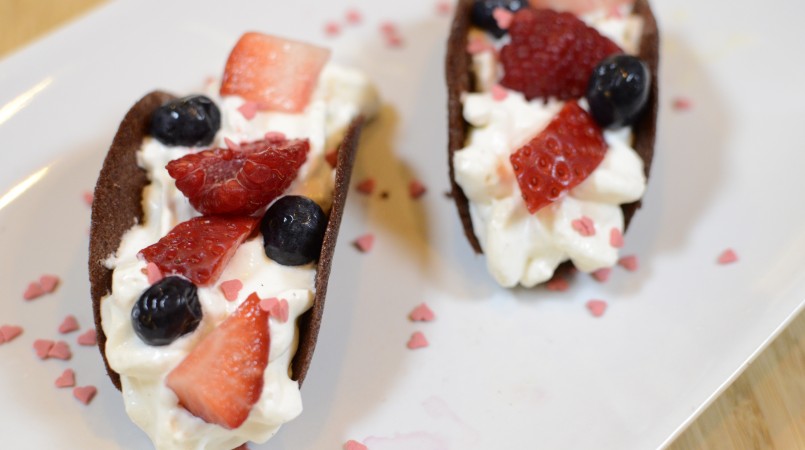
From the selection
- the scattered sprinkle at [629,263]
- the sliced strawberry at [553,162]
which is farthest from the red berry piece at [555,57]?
the scattered sprinkle at [629,263]

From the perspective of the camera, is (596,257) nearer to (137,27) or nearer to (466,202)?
(466,202)

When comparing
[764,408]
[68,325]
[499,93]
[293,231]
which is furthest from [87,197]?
[764,408]

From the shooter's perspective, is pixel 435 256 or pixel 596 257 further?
pixel 435 256

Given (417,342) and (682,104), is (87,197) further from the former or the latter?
(682,104)

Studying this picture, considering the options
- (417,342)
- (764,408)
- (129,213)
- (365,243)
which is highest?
(129,213)

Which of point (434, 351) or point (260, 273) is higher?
point (260, 273)

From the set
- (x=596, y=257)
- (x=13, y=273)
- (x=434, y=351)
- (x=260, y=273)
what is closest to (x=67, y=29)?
(x=13, y=273)

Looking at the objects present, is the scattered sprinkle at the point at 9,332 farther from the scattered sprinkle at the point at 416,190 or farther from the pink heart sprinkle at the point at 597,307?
the pink heart sprinkle at the point at 597,307
